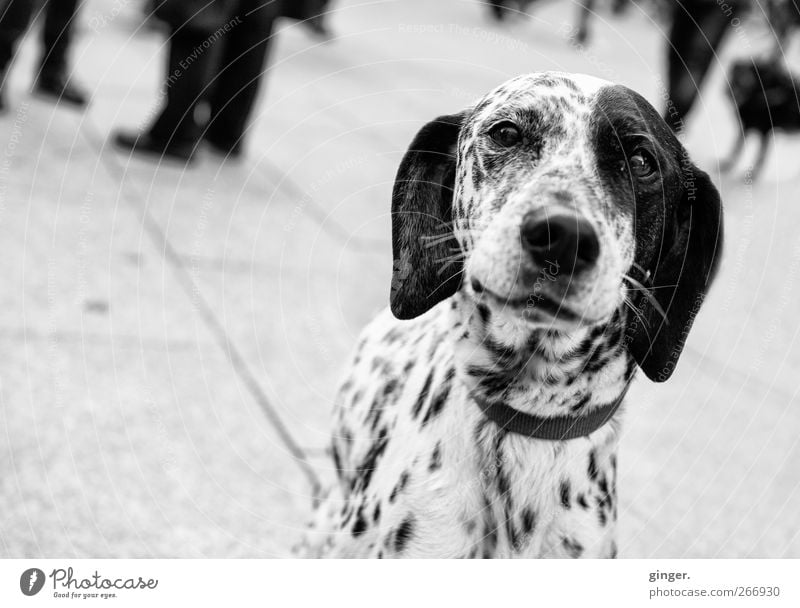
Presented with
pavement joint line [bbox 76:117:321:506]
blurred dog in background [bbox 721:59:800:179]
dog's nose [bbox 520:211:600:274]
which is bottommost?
pavement joint line [bbox 76:117:321:506]

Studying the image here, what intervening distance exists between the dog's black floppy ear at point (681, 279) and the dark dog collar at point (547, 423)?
0.21 meters

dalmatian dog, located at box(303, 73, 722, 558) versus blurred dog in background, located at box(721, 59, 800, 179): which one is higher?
blurred dog in background, located at box(721, 59, 800, 179)

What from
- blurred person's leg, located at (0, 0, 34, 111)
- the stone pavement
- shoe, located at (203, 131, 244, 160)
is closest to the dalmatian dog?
the stone pavement

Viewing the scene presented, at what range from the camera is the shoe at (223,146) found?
6.98 metres

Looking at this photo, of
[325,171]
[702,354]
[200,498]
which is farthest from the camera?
[325,171]

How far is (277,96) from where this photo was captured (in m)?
9.20

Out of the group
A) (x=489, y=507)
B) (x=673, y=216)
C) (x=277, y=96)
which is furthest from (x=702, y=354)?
(x=277, y=96)

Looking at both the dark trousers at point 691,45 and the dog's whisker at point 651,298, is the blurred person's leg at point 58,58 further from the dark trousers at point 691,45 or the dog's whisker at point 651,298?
the dog's whisker at point 651,298

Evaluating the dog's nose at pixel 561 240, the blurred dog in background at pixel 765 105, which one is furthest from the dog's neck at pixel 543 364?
the blurred dog in background at pixel 765 105

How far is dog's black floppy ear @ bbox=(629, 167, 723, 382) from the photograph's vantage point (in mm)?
2430

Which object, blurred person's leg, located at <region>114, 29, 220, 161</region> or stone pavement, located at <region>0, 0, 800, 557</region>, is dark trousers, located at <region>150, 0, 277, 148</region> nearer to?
blurred person's leg, located at <region>114, 29, 220, 161</region>

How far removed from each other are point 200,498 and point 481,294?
1732 mm

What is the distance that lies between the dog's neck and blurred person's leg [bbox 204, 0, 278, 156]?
4.77 metres
